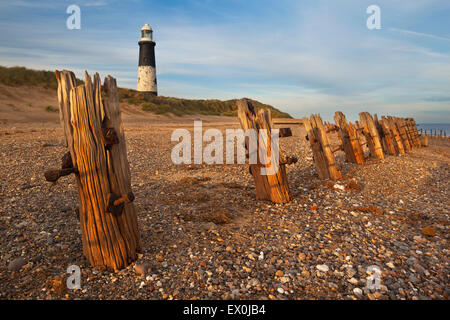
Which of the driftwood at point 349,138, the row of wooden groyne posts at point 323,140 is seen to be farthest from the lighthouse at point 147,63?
the driftwood at point 349,138

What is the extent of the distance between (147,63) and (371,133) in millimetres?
30160

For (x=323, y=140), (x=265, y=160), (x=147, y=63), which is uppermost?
(x=147, y=63)

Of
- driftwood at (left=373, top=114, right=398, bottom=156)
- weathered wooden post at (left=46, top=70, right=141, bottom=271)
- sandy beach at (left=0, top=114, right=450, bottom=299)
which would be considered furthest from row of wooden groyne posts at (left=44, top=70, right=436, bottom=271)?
driftwood at (left=373, top=114, right=398, bottom=156)

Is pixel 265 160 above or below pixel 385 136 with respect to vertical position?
below

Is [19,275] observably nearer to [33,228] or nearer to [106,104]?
[33,228]

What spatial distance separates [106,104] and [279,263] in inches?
111

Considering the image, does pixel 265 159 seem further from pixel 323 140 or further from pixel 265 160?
pixel 323 140

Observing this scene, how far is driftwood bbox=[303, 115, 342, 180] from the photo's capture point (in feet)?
25.7

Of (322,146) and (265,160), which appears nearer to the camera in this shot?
(265,160)

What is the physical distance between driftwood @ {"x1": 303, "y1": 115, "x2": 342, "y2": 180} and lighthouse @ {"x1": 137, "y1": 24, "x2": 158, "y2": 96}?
1213 inches

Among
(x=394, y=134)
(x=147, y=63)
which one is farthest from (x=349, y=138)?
(x=147, y=63)

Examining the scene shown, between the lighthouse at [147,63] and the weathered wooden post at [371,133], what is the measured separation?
2934 cm

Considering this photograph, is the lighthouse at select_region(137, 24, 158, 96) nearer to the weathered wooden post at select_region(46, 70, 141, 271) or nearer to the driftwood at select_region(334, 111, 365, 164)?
the driftwood at select_region(334, 111, 365, 164)

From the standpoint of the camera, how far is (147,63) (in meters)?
35.2
